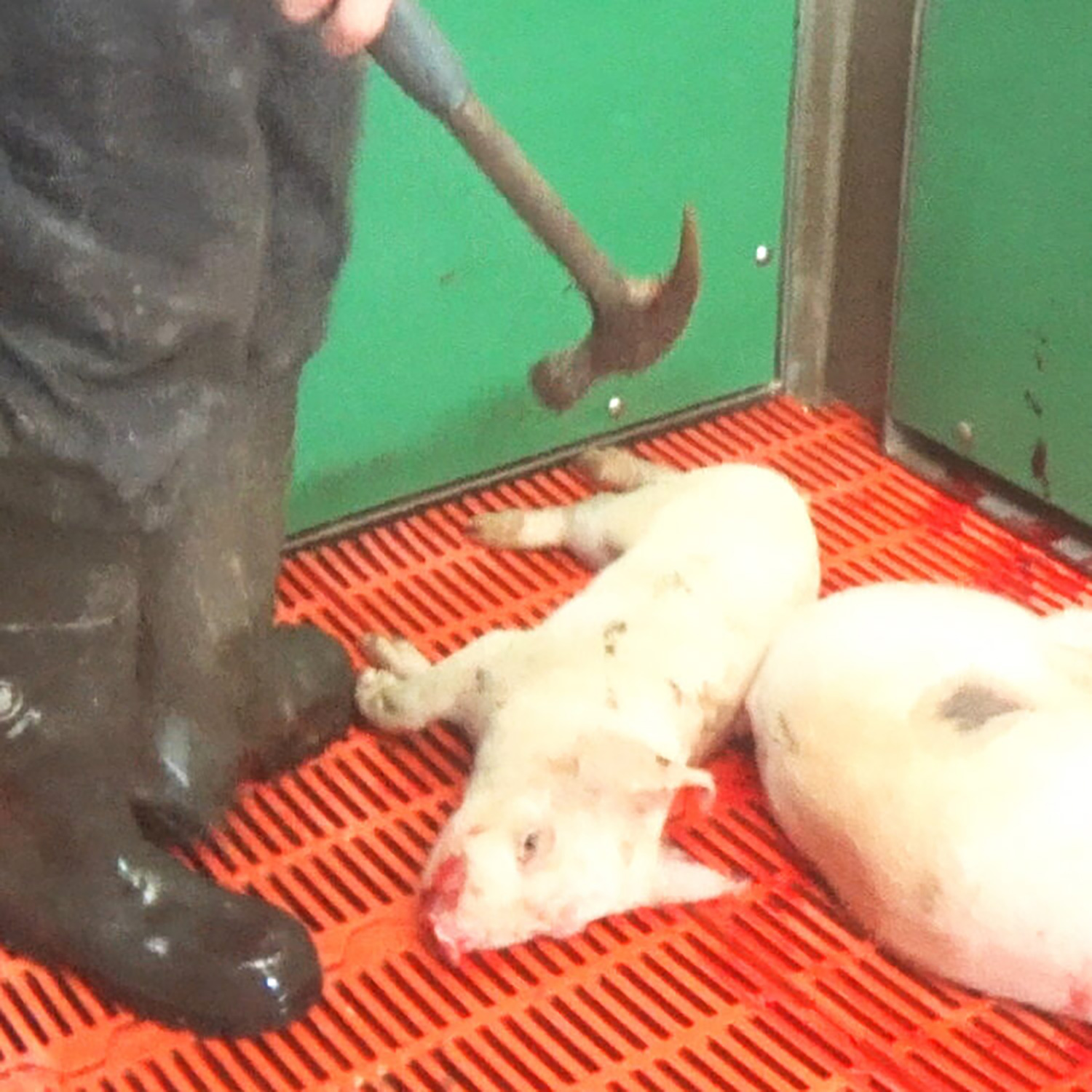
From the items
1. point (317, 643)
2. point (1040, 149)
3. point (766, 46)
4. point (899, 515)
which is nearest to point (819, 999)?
point (317, 643)

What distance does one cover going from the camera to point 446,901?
1023mm

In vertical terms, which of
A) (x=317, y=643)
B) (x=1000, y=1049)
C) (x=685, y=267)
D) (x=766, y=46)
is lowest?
(x=1000, y=1049)

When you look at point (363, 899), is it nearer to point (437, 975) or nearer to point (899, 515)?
point (437, 975)

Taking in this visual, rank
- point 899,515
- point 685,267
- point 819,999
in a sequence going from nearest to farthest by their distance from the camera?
point 819,999 → point 685,267 → point 899,515

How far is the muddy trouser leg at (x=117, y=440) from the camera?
31.2 inches

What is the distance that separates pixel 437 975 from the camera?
3.48ft

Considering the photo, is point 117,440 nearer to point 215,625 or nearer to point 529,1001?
point 215,625

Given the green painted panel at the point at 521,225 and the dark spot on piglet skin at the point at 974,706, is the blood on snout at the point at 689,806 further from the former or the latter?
the green painted panel at the point at 521,225

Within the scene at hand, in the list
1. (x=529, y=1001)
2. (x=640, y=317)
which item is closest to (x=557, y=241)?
(x=640, y=317)

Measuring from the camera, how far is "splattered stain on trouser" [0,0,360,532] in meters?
0.78

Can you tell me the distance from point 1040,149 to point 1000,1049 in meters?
0.76

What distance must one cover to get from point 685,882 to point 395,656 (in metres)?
0.32

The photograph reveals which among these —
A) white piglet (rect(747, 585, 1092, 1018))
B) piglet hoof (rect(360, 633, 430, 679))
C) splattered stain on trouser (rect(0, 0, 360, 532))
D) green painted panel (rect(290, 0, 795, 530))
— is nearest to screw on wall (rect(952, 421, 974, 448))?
green painted panel (rect(290, 0, 795, 530))

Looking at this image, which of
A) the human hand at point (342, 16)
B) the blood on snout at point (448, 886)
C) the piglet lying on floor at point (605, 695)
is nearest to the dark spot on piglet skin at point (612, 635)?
the piglet lying on floor at point (605, 695)
